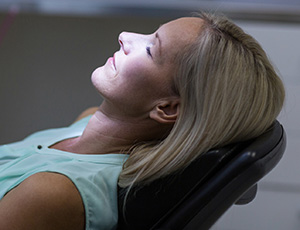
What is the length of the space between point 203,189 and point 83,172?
26 cm

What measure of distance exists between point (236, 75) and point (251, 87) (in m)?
0.04

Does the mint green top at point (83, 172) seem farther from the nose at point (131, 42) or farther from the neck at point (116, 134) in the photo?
the nose at point (131, 42)

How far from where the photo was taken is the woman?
0.91 meters

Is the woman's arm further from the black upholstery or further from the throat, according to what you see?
the throat

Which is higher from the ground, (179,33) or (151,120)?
(179,33)

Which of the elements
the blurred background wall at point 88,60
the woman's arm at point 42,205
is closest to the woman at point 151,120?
the woman's arm at point 42,205

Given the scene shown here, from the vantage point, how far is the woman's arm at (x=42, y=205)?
2.86ft

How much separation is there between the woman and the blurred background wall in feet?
3.41

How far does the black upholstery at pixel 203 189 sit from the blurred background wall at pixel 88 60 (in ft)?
3.60

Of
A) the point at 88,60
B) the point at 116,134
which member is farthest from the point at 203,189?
the point at 88,60

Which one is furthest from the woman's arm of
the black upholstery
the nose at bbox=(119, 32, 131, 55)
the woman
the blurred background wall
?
the blurred background wall

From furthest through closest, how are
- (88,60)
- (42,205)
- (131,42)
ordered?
(88,60), (131,42), (42,205)

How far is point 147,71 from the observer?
1.02 m

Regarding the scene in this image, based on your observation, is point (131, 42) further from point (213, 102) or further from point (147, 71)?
point (213, 102)
